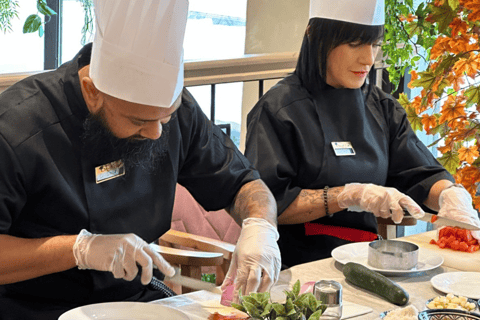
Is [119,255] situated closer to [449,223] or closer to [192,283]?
[192,283]

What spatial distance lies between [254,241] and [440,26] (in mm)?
1245

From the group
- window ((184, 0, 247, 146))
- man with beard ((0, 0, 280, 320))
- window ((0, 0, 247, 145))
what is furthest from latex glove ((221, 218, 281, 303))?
window ((184, 0, 247, 146))

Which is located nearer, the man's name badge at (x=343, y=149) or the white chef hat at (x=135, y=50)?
the white chef hat at (x=135, y=50)

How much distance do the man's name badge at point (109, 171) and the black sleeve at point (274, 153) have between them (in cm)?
63

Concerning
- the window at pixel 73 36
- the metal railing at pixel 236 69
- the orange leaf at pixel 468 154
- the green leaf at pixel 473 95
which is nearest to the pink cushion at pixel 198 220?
the metal railing at pixel 236 69

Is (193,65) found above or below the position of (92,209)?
above

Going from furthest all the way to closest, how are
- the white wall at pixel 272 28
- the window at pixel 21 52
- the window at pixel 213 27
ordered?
the window at pixel 213 27, the window at pixel 21 52, the white wall at pixel 272 28

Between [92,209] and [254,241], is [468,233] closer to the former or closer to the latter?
[254,241]

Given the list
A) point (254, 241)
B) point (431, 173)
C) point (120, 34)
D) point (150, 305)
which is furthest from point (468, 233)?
point (120, 34)

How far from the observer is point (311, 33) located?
2.35 m

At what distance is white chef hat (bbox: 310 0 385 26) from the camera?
2285 millimetres

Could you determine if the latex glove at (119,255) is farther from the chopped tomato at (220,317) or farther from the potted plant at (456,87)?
the potted plant at (456,87)

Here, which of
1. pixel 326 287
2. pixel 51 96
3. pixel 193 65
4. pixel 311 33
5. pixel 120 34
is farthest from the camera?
pixel 193 65

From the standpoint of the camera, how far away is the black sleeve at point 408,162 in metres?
2.47
